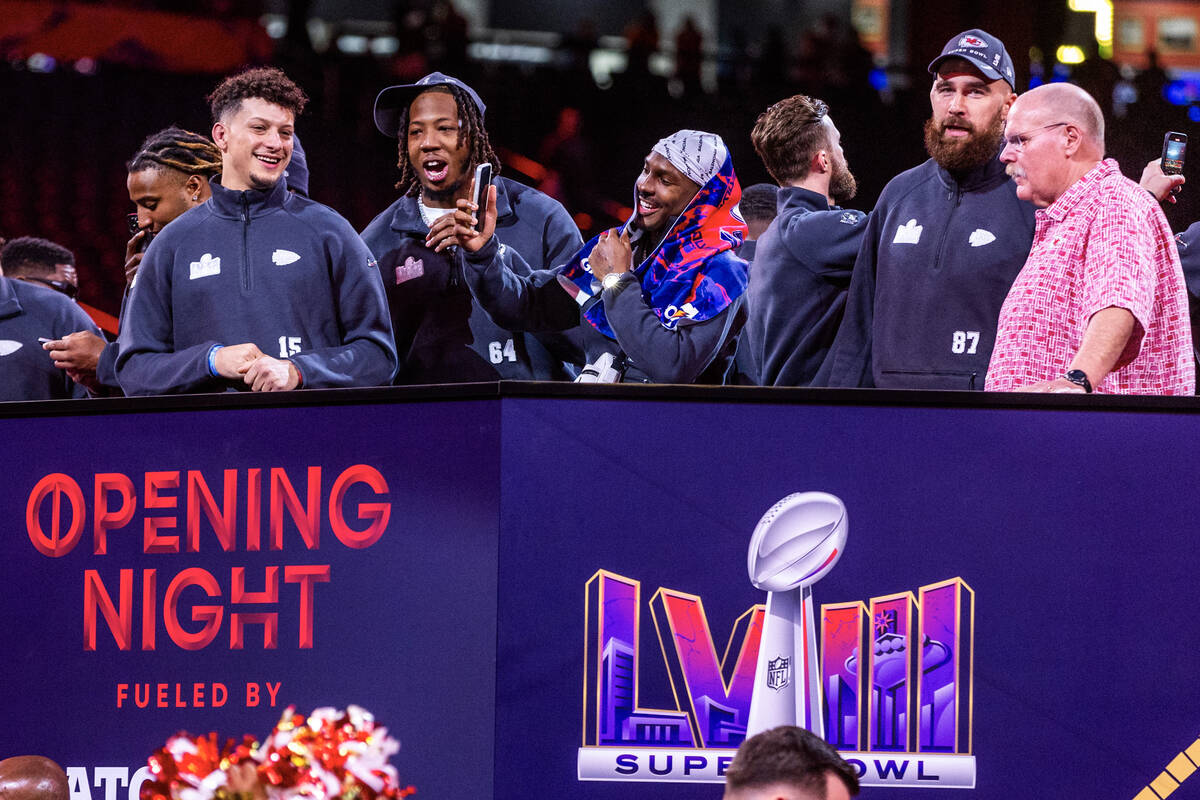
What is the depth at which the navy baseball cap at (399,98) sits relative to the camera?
4949 mm

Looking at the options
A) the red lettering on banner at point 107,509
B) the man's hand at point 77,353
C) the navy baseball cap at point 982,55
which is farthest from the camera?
the man's hand at point 77,353

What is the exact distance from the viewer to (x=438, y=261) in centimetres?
500

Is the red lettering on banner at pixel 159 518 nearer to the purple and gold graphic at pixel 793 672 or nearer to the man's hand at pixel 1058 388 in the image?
the purple and gold graphic at pixel 793 672

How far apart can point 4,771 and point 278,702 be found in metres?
0.78

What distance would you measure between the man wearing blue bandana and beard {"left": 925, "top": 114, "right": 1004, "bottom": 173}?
0.60 m

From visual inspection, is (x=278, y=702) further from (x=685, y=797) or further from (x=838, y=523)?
(x=838, y=523)

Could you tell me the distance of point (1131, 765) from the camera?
3531 millimetres

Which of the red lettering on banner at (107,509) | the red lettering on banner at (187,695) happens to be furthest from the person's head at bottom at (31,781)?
the red lettering on banner at (107,509)

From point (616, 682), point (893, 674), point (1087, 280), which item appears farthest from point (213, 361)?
point (1087, 280)

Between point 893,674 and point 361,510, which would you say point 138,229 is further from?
point 893,674

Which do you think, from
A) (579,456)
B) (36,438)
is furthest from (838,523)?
(36,438)

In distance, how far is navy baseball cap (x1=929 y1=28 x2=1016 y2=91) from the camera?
4.56 m

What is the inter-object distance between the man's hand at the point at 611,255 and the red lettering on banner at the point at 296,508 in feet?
3.47

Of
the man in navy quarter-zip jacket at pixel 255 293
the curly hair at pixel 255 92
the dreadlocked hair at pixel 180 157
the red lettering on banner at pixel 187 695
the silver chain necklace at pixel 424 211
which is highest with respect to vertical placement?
the curly hair at pixel 255 92
